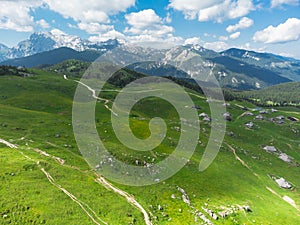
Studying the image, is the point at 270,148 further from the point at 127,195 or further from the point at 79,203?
the point at 79,203

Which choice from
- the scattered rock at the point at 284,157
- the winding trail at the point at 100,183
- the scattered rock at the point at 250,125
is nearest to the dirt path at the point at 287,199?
the scattered rock at the point at 284,157

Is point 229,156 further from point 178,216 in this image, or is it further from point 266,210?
point 178,216

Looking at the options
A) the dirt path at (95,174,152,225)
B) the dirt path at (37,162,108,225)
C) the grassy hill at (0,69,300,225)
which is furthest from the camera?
the dirt path at (95,174,152,225)

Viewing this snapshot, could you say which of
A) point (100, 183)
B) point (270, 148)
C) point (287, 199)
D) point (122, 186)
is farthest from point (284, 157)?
point (100, 183)

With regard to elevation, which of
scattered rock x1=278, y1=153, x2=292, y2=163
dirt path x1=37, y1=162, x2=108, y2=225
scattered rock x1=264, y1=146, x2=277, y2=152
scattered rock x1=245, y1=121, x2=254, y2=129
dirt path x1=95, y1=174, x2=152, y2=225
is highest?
dirt path x1=37, y1=162, x2=108, y2=225

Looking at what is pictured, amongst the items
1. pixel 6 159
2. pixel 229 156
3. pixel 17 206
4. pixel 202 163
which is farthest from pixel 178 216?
pixel 229 156

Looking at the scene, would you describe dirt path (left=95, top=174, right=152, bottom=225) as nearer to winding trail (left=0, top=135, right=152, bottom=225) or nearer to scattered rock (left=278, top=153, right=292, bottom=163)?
winding trail (left=0, top=135, right=152, bottom=225)

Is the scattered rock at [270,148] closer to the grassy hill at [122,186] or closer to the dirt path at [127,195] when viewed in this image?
the grassy hill at [122,186]

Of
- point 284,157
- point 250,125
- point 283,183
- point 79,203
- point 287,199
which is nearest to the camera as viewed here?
point 79,203

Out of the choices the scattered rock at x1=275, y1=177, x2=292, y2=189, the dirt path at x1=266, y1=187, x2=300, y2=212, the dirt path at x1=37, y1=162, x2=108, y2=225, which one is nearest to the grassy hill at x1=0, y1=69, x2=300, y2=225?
the dirt path at x1=37, y1=162, x2=108, y2=225
